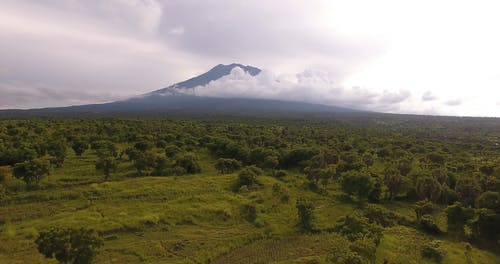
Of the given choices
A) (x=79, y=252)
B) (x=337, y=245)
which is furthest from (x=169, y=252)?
(x=337, y=245)

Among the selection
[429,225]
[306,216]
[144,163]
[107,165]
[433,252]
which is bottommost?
[433,252]

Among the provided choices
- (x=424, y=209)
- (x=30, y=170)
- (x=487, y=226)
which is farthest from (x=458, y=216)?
(x=30, y=170)

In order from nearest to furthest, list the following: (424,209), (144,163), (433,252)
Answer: (433,252), (424,209), (144,163)

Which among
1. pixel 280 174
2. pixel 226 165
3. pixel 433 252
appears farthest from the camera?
pixel 280 174

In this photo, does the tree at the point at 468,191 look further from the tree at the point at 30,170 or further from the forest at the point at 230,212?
the tree at the point at 30,170

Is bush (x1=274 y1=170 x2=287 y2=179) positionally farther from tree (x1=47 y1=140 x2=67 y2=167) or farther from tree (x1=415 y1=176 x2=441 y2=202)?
tree (x1=47 y1=140 x2=67 y2=167)

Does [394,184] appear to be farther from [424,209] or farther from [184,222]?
[184,222]

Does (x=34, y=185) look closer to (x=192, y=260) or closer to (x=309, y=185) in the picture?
(x=192, y=260)
